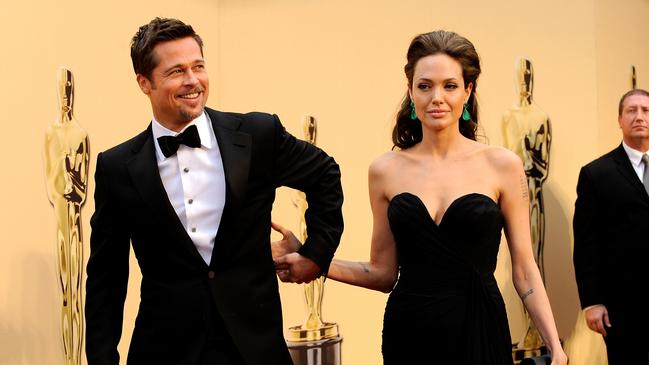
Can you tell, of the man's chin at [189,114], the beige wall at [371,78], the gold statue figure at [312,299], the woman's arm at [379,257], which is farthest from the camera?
the gold statue figure at [312,299]

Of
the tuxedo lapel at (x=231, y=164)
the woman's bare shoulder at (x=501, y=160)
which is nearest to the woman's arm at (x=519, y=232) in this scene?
the woman's bare shoulder at (x=501, y=160)

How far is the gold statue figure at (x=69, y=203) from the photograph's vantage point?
408cm

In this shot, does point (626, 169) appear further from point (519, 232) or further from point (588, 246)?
point (519, 232)

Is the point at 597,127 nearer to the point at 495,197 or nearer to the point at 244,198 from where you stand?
the point at 495,197

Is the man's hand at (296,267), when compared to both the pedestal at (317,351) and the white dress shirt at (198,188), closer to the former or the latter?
the white dress shirt at (198,188)

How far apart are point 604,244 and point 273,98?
6.50ft

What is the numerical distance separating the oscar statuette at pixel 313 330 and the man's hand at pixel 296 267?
88.6 inches

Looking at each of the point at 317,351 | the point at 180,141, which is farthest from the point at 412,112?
the point at 317,351

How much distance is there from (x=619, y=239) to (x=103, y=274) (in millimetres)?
3092

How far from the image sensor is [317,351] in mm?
5082

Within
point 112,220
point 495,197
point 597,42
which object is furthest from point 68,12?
point 597,42

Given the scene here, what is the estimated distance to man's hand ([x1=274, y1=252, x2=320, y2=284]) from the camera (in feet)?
9.14

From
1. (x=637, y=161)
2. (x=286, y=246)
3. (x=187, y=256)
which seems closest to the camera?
(x=187, y=256)

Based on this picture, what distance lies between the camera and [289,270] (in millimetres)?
2803
